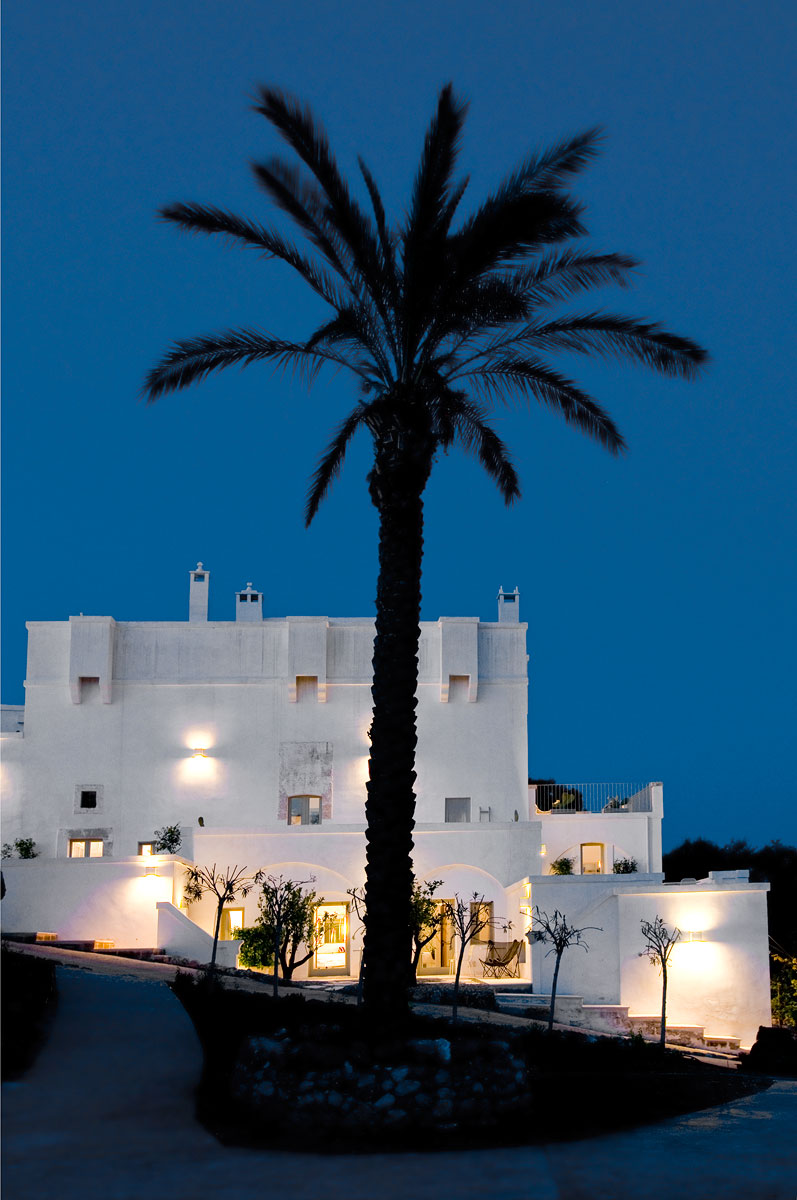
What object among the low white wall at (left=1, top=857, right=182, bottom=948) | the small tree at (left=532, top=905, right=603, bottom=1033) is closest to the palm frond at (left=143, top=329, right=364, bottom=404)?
the small tree at (left=532, top=905, right=603, bottom=1033)

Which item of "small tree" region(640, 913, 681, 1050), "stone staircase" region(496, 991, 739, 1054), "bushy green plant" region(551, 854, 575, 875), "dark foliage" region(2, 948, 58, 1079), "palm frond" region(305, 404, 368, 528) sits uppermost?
"palm frond" region(305, 404, 368, 528)

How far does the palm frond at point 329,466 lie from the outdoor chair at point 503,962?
1566 cm

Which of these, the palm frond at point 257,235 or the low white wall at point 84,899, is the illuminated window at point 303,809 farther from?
the palm frond at point 257,235

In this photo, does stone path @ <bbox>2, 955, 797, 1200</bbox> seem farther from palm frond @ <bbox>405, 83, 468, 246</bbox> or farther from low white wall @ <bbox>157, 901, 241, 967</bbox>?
low white wall @ <bbox>157, 901, 241, 967</bbox>

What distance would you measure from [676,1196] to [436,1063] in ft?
10.1

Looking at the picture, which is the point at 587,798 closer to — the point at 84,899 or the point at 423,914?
the point at 423,914

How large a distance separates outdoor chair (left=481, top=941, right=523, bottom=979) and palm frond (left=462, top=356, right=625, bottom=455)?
55.1 ft

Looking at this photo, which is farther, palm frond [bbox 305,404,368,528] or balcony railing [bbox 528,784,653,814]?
balcony railing [bbox 528,784,653,814]

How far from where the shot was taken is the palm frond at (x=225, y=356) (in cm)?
1375

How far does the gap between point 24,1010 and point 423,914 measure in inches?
550

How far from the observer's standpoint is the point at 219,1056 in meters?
12.7

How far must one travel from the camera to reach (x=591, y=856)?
1425 inches

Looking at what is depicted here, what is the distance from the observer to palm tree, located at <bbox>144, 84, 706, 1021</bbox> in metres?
11.9

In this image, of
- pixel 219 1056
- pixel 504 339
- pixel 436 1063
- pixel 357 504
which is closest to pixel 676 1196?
pixel 436 1063
